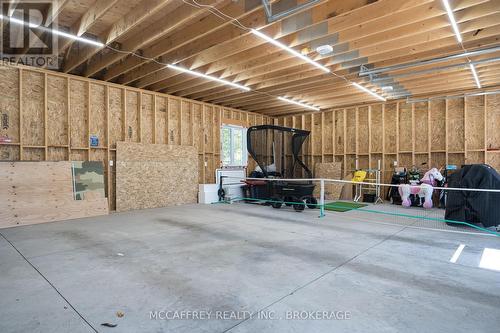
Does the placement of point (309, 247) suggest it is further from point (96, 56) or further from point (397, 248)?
point (96, 56)

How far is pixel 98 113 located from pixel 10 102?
1.72 meters

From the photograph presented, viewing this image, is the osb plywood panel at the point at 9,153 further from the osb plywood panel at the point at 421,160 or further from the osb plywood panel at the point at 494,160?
the osb plywood panel at the point at 494,160

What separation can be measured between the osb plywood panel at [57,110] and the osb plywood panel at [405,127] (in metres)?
9.73

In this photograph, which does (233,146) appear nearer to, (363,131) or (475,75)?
(363,131)

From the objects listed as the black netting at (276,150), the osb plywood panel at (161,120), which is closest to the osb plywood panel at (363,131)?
the black netting at (276,150)

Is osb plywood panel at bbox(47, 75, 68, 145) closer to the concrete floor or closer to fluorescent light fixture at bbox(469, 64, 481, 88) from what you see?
the concrete floor

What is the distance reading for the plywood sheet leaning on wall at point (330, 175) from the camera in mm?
9891

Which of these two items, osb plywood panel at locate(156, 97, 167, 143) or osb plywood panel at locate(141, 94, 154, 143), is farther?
osb plywood panel at locate(156, 97, 167, 143)

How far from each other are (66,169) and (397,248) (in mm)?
6800

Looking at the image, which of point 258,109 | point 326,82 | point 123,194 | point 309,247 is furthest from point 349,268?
point 258,109

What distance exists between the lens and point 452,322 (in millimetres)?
2033

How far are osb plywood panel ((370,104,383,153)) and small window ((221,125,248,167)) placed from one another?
4643 millimetres

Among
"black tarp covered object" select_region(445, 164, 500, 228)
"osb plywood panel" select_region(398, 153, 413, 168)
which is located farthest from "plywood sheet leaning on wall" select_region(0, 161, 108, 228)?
"osb plywood panel" select_region(398, 153, 413, 168)

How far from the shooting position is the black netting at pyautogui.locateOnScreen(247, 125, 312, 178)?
7.94m
